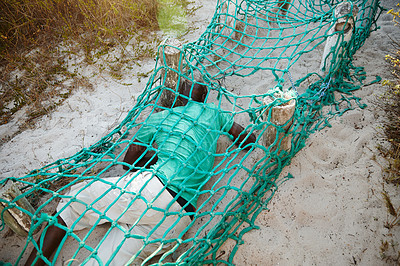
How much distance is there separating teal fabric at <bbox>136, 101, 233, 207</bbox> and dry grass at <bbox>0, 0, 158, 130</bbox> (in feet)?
4.44

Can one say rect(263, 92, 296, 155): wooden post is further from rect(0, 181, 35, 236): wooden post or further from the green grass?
the green grass

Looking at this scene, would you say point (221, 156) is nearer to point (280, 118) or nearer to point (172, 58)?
point (280, 118)

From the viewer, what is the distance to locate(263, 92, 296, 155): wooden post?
4.60 feet

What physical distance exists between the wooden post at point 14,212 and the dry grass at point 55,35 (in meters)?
1.36

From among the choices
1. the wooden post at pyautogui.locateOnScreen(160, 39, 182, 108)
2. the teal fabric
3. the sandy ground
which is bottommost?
the sandy ground

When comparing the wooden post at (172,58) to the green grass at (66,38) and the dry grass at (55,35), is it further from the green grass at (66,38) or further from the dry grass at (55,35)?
the dry grass at (55,35)

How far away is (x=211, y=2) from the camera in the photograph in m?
3.64

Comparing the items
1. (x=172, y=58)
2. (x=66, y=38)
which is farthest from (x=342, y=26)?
(x=66, y=38)

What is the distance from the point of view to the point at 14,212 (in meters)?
1.40

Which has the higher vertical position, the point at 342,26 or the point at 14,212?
the point at 342,26

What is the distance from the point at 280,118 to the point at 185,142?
0.57m

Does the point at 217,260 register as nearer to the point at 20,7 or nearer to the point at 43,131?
the point at 43,131

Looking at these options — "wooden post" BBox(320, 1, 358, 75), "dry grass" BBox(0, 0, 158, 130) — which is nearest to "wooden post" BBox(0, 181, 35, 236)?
"dry grass" BBox(0, 0, 158, 130)

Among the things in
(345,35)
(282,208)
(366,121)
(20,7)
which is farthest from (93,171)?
(20,7)
